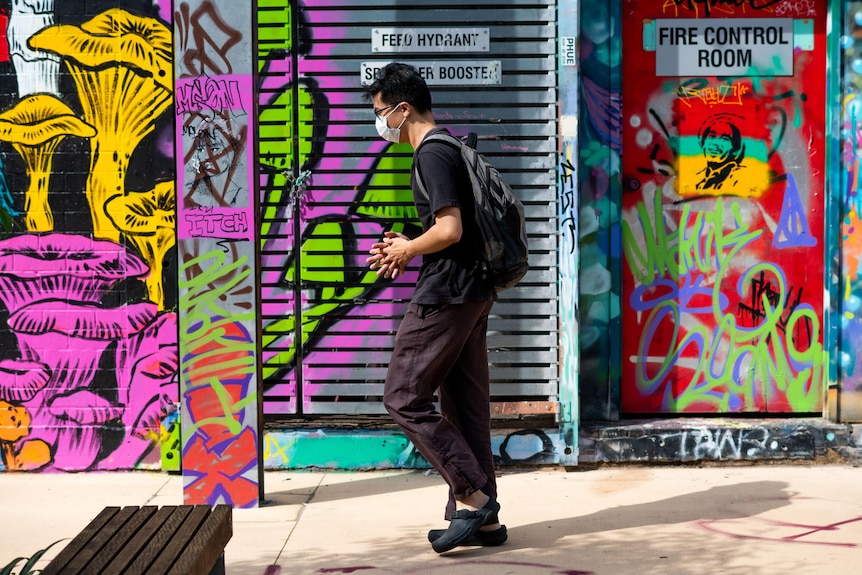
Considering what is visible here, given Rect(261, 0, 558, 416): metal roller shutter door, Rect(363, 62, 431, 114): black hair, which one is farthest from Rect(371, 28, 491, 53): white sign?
Rect(363, 62, 431, 114): black hair

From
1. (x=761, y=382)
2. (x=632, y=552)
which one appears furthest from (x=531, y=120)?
(x=632, y=552)

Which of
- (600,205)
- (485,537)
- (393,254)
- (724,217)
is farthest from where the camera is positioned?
(724,217)

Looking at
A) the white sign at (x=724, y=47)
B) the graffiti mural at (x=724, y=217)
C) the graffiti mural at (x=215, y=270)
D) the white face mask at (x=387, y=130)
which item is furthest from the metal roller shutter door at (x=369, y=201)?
the white face mask at (x=387, y=130)

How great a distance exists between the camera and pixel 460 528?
14.2 ft

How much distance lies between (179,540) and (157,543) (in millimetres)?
62

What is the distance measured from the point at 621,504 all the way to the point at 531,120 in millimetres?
2078

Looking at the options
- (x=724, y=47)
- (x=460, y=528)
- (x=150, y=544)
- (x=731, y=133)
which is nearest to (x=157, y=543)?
(x=150, y=544)

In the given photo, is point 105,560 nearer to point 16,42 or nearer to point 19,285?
point 19,285

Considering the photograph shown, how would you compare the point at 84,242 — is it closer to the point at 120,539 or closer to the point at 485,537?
the point at 485,537

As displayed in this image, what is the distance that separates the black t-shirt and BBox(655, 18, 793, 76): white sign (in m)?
2.12

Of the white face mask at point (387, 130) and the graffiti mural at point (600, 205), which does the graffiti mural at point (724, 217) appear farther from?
the white face mask at point (387, 130)

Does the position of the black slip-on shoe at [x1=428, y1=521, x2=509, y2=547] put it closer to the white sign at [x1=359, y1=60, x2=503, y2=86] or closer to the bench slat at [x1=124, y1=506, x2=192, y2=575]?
the bench slat at [x1=124, y1=506, x2=192, y2=575]

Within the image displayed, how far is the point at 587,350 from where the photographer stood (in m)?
5.98

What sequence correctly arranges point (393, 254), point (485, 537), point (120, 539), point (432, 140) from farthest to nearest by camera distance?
point (485, 537), point (432, 140), point (393, 254), point (120, 539)
